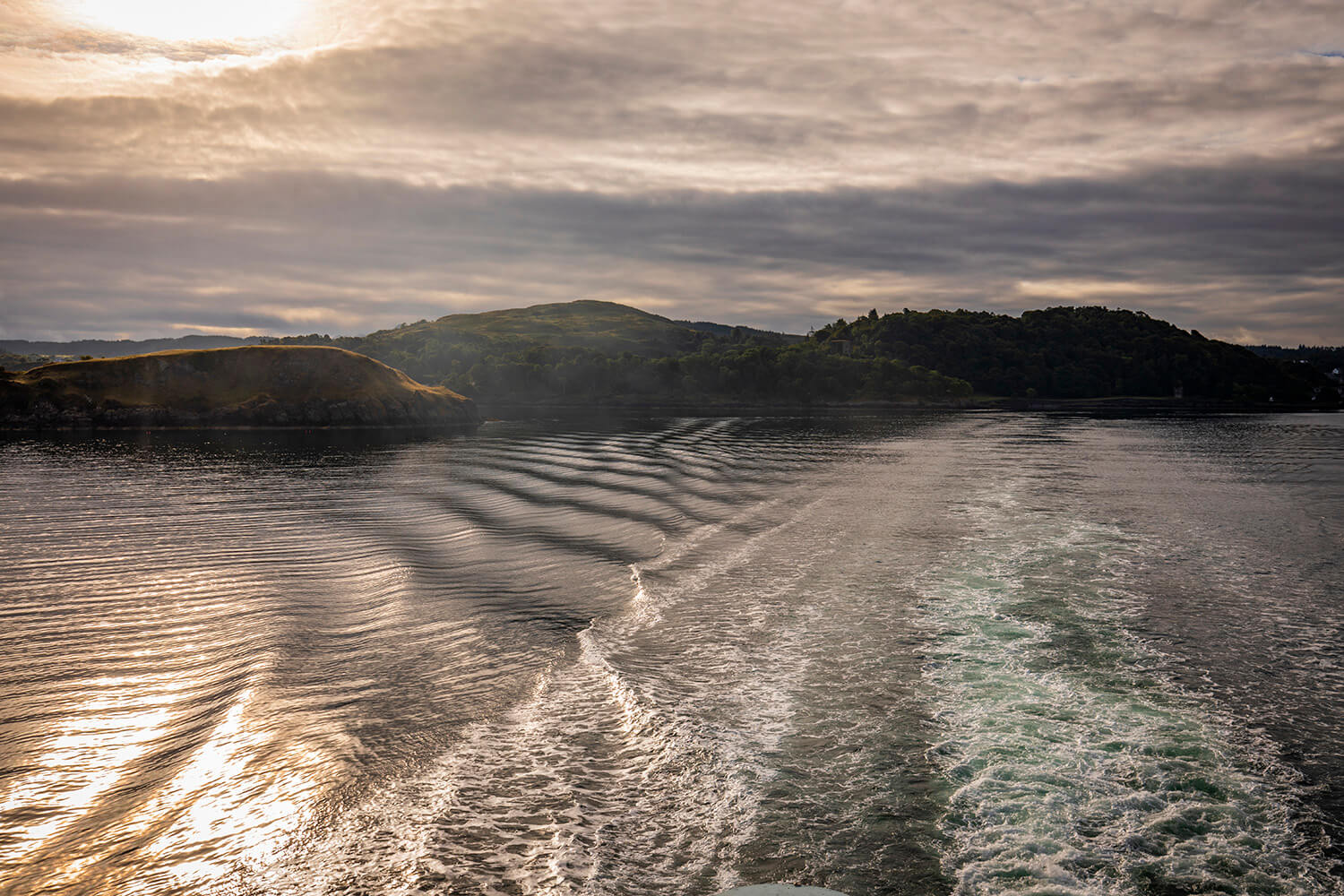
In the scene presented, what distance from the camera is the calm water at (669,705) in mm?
7965

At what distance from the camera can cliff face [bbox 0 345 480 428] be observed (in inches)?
4072

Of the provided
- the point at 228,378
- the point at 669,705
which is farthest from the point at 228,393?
the point at 669,705

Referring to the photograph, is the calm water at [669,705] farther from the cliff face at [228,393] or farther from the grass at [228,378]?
the grass at [228,378]

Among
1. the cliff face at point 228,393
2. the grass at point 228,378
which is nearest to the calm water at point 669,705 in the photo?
the cliff face at point 228,393

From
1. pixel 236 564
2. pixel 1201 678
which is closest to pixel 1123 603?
pixel 1201 678

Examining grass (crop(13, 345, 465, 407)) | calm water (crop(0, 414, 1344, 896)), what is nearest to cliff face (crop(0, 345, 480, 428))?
grass (crop(13, 345, 465, 407))

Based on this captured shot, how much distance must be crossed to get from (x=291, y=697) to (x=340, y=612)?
203 inches

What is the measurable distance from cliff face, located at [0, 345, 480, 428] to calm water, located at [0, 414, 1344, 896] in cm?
8831

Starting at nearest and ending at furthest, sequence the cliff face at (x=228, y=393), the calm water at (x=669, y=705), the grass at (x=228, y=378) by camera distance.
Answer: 1. the calm water at (x=669, y=705)
2. the cliff face at (x=228, y=393)
3. the grass at (x=228, y=378)

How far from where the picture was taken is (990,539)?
2517 cm

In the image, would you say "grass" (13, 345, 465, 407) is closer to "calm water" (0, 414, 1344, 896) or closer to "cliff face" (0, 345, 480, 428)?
"cliff face" (0, 345, 480, 428)

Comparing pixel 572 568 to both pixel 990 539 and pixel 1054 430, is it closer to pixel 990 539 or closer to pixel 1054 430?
pixel 990 539

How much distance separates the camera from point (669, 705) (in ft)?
39.3

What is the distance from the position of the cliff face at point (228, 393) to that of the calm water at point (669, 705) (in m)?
88.3
